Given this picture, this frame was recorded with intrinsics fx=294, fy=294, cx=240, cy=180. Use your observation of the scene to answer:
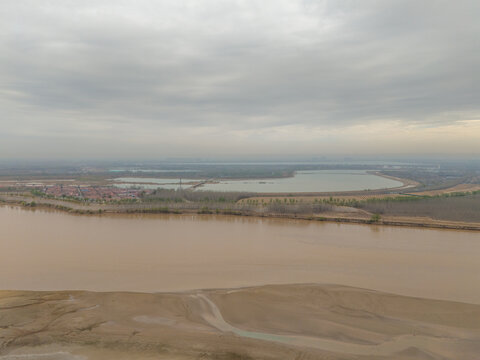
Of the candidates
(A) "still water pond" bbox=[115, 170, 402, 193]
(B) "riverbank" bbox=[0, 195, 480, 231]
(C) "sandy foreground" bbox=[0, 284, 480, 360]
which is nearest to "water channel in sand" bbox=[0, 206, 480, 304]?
(C) "sandy foreground" bbox=[0, 284, 480, 360]

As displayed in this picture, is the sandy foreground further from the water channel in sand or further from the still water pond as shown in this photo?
the still water pond

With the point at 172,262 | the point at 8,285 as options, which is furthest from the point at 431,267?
the point at 8,285

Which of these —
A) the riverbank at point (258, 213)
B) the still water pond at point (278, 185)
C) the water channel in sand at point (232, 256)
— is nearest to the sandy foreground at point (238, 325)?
the water channel in sand at point (232, 256)

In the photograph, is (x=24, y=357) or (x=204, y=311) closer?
(x=24, y=357)

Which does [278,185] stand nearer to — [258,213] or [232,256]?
[258,213]

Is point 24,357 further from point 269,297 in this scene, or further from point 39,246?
point 39,246

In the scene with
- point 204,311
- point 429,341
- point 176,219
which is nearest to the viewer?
point 429,341

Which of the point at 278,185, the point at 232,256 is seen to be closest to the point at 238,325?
the point at 232,256
